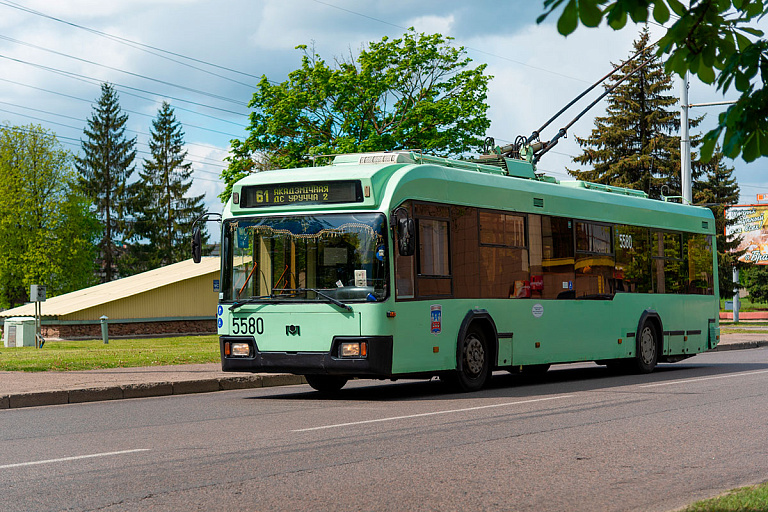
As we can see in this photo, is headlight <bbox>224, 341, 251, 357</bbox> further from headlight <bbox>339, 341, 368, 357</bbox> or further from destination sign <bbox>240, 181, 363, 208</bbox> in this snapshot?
destination sign <bbox>240, 181, 363, 208</bbox>

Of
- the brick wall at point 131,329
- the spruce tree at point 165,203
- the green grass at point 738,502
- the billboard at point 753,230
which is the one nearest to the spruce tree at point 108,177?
the spruce tree at point 165,203

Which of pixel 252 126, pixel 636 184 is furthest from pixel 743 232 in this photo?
pixel 252 126

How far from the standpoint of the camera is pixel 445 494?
6.59 meters

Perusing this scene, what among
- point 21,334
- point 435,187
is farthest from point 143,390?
point 21,334

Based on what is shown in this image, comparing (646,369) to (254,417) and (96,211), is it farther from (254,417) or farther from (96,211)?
(96,211)

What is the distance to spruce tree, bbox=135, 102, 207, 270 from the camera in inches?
3231

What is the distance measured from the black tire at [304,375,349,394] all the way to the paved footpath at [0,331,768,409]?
1.69m

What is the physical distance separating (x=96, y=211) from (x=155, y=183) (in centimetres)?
558

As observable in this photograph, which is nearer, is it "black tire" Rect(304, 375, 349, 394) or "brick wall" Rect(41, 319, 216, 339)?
"black tire" Rect(304, 375, 349, 394)

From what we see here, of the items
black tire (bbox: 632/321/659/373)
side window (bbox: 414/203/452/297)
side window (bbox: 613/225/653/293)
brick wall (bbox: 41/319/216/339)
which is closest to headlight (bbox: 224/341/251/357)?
side window (bbox: 414/203/452/297)

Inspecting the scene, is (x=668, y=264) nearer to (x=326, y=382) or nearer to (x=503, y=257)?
(x=503, y=257)

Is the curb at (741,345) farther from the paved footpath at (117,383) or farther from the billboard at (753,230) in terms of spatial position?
the billboard at (753,230)

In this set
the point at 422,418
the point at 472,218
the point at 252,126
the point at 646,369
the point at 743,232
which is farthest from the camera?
the point at 743,232

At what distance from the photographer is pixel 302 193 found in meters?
13.7
